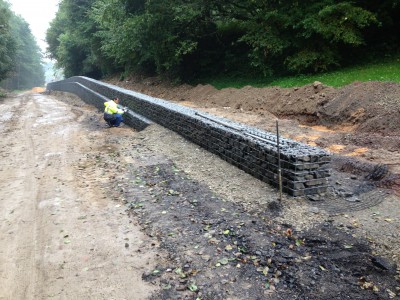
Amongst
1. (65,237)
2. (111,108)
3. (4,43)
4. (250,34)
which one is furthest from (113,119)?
(4,43)

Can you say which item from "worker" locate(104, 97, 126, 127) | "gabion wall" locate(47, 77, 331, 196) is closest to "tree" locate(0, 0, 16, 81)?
"worker" locate(104, 97, 126, 127)

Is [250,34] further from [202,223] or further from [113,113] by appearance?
[202,223]

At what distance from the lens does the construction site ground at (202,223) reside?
4.14 meters

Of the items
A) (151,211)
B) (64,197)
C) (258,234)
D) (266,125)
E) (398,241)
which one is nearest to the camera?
(398,241)

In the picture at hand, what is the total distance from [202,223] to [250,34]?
14.0 metres

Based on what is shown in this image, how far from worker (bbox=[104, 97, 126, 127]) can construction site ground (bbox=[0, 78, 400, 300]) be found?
4.27 meters

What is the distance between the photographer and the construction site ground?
414 centimetres

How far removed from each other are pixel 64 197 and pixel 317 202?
5.23m

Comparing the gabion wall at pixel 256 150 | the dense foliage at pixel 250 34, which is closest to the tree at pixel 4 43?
the dense foliage at pixel 250 34

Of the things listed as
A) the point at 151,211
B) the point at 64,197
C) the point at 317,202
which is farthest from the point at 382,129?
the point at 64,197

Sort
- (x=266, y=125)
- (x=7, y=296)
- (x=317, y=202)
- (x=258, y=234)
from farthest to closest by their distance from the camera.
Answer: (x=266, y=125) < (x=317, y=202) < (x=258, y=234) < (x=7, y=296)

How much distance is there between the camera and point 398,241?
4.56m

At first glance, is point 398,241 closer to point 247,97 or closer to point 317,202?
point 317,202

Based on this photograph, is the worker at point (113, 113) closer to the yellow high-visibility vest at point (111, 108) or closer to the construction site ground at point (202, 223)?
the yellow high-visibility vest at point (111, 108)
